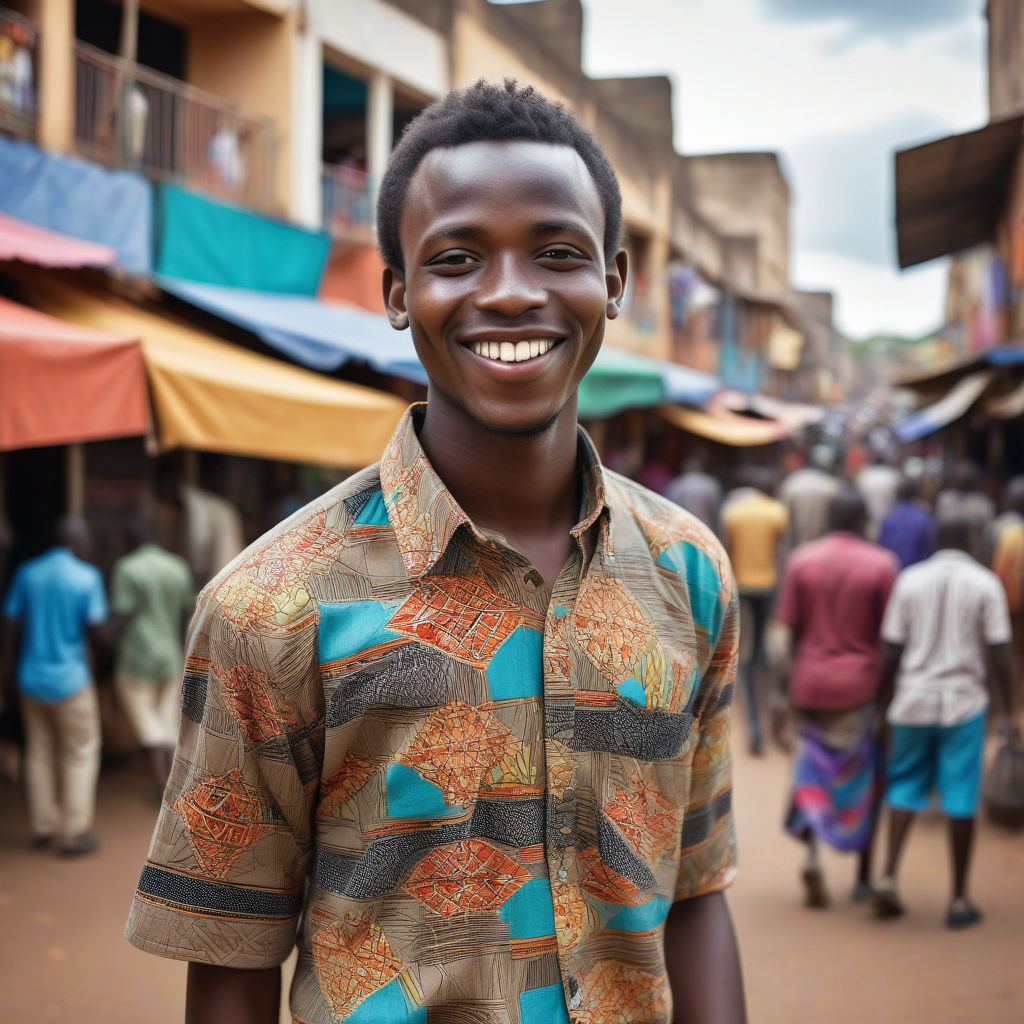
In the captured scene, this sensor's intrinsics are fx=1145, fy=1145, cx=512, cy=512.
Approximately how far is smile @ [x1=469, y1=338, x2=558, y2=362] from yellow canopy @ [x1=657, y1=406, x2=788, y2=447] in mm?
14754

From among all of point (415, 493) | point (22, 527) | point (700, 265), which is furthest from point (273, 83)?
point (700, 265)

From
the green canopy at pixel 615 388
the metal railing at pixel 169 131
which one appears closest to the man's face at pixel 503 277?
the green canopy at pixel 615 388

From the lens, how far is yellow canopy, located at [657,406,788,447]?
16109mm

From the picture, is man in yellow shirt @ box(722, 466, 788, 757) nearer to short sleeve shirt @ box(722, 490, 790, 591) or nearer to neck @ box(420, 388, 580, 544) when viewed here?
short sleeve shirt @ box(722, 490, 790, 591)

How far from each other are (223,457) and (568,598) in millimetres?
7956

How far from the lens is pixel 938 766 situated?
206 inches

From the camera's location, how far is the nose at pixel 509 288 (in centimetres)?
142

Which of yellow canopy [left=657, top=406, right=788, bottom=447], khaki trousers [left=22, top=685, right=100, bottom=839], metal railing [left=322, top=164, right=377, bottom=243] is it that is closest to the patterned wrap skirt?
khaki trousers [left=22, top=685, right=100, bottom=839]

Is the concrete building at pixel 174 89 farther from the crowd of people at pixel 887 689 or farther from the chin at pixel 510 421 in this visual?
the chin at pixel 510 421

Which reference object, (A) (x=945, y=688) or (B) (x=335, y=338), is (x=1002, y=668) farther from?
(B) (x=335, y=338)

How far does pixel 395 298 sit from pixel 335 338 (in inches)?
272

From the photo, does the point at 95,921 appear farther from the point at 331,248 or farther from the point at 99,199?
the point at 331,248

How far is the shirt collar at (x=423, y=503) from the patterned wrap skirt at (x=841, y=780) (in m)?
4.19

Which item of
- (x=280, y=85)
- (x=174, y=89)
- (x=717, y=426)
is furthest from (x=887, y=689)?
(x=717, y=426)
